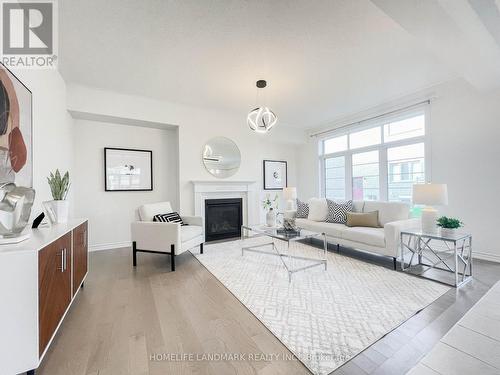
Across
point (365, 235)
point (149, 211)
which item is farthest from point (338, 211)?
point (149, 211)

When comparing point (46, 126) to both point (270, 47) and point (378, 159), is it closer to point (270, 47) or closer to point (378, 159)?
point (270, 47)

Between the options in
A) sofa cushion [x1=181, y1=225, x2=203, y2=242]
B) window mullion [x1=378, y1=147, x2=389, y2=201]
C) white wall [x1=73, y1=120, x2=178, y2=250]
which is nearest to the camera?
sofa cushion [x1=181, y1=225, x2=203, y2=242]

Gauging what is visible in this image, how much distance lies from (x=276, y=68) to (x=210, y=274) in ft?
9.37

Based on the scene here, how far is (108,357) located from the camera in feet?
4.68

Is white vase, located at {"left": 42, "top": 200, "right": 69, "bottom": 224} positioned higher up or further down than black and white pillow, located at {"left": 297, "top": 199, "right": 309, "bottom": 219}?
higher up

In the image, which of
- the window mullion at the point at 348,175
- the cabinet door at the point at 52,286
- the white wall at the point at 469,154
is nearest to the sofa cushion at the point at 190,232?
the cabinet door at the point at 52,286

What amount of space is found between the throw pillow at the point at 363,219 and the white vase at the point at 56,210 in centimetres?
377

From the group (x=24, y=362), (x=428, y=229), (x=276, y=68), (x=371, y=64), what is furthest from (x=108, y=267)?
(x=371, y=64)

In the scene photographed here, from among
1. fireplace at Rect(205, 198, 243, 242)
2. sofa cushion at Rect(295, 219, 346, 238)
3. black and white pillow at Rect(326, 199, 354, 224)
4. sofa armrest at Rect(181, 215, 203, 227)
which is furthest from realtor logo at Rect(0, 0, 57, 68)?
black and white pillow at Rect(326, 199, 354, 224)

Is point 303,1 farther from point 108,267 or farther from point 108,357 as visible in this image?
point 108,267

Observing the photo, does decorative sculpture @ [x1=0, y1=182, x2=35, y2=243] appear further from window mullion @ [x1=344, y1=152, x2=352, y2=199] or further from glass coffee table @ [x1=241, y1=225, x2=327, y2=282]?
window mullion @ [x1=344, y1=152, x2=352, y2=199]

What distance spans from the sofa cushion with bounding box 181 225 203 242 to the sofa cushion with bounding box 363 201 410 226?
2.89m

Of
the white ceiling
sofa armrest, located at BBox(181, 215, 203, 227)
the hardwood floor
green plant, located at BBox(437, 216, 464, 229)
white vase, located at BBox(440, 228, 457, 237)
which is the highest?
the white ceiling

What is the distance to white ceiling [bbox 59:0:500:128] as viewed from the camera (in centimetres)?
196
